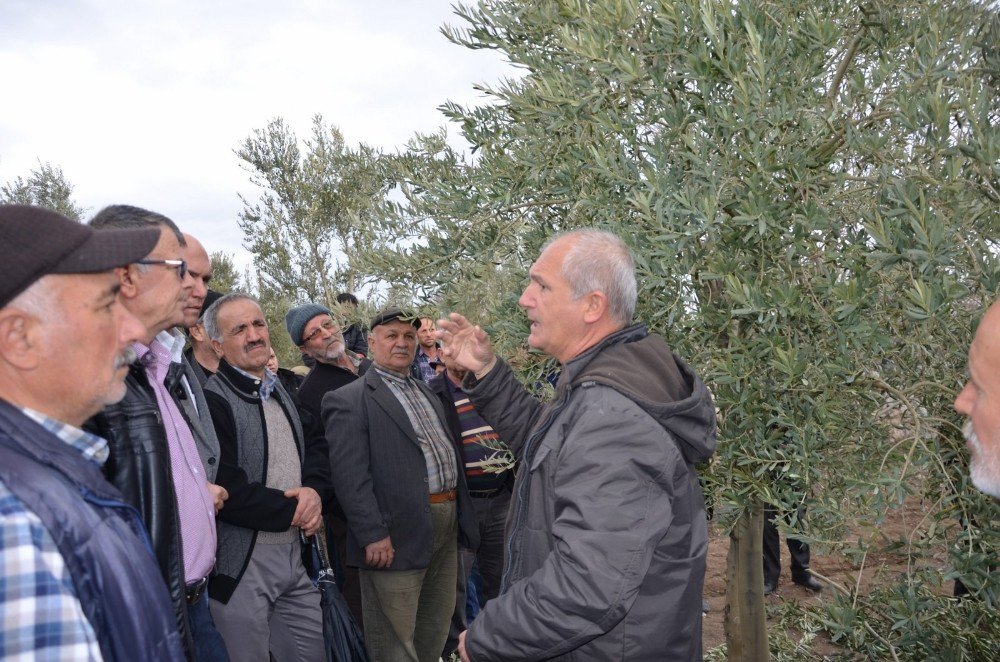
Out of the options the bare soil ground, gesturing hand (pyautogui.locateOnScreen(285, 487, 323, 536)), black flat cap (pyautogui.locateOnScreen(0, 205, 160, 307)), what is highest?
black flat cap (pyautogui.locateOnScreen(0, 205, 160, 307))

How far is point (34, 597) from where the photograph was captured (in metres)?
1.36

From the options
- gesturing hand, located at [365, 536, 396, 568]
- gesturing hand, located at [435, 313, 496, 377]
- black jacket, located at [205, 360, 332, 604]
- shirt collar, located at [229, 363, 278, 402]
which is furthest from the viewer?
gesturing hand, located at [365, 536, 396, 568]

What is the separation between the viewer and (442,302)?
12.7 feet

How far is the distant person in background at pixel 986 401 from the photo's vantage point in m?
1.98

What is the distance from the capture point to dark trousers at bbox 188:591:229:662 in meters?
3.42

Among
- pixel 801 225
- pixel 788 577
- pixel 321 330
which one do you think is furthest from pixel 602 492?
pixel 788 577

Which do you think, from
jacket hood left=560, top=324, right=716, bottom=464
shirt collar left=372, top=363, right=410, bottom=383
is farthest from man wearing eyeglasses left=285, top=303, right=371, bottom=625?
jacket hood left=560, top=324, right=716, bottom=464

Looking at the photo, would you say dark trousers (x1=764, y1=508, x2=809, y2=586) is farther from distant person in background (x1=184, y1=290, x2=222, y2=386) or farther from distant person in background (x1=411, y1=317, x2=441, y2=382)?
distant person in background (x1=184, y1=290, x2=222, y2=386)

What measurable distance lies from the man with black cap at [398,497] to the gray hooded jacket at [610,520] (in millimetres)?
2361

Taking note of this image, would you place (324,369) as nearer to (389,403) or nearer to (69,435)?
(389,403)

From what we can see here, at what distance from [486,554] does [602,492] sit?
422 cm

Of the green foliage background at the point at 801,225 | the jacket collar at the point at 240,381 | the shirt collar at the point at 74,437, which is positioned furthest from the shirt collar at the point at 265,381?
the shirt collar at the point at 74,437

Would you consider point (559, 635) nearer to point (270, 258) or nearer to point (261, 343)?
point (261, 343)

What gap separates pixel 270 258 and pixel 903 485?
18692 mm
